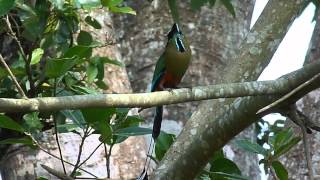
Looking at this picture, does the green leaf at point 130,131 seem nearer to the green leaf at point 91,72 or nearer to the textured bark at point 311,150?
the green leaf at point 91,72

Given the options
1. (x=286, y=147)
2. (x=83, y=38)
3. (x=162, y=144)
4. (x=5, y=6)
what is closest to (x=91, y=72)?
(x=83, y=38)

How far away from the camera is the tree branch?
5.54 feet

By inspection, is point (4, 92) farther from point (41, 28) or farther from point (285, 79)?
point (285, 79)

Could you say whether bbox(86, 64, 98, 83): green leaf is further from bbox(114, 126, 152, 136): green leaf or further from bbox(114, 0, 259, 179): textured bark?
bbox(114, 0, 259, 179): textured bark

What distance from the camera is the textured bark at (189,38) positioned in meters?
3.77

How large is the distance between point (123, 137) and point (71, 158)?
1.67 ft

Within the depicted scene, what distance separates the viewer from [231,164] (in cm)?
255

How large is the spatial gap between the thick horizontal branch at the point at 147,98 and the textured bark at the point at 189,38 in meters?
1.62

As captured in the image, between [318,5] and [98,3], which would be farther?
[318,5]

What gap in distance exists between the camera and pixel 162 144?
266cm

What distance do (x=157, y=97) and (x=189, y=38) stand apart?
1978 millimetres

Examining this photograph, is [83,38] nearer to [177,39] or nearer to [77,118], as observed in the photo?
[177,39]

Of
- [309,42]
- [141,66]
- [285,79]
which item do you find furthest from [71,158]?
[309,42]

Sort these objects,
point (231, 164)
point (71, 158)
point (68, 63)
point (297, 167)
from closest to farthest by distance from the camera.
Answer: point (68, 63)
point (231, 164)
point (71, 158)
point (297, 167)
